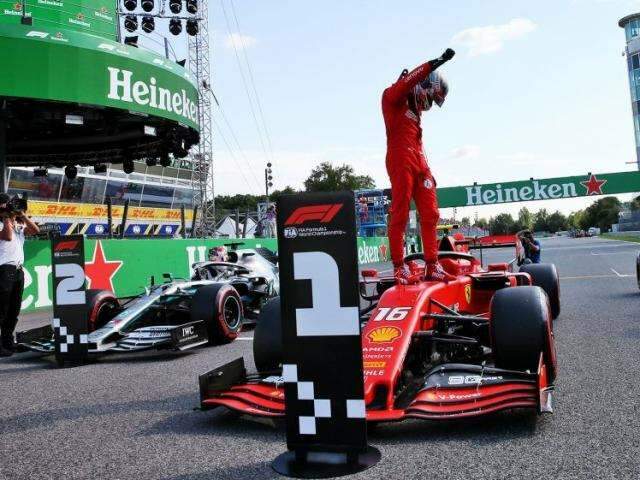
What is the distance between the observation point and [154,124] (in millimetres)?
14141

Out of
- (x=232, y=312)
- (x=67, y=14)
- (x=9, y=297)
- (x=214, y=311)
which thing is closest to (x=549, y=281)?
(x=232, y=312)

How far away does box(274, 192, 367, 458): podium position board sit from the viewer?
8.47 ft

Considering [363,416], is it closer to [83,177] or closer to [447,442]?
[447,442]

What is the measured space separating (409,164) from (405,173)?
0.08 m

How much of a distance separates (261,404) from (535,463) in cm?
142

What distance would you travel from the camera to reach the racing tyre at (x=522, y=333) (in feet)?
12.0

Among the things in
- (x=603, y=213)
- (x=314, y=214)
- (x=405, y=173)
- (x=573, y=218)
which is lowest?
(x=314, y=214)

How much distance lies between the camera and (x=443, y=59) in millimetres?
4359

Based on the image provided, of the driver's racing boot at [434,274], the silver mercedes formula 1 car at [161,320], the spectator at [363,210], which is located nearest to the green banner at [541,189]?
the spectator at [363,210]

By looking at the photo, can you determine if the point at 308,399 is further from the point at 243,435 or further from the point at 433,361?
the point at 433,361

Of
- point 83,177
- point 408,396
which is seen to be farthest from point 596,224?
point 408,396

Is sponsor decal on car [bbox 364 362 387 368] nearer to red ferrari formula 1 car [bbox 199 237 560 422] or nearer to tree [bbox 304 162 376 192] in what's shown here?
red ferrari formula 1 car [bbox 199 237 560 422]

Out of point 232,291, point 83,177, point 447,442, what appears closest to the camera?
point 447,442

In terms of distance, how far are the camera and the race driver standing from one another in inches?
162
